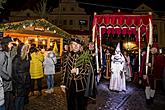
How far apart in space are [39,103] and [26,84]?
291cm

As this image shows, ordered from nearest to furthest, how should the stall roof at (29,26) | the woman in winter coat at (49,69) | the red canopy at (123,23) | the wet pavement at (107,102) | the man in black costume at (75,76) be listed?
the man in black costume at (75,76) → the wet pavement at (107,102) → the woman in winter coat at (49,69) → the red canopy at (123,23) → the stall roof at (29,26)

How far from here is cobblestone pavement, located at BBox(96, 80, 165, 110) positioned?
10469 mm

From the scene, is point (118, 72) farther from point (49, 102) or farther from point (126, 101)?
point (49, 102)

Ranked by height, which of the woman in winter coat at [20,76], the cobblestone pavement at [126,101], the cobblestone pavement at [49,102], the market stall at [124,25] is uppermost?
the market stall at [124,25]

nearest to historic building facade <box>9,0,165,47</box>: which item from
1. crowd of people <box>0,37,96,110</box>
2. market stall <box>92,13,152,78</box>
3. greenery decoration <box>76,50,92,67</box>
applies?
market stall <box>92,13,152,78</box>

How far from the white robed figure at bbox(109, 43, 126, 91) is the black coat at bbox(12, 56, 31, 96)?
695cm

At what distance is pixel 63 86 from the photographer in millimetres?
7480

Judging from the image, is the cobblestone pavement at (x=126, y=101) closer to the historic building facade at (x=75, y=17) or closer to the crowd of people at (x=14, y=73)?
the crowd of people at (x=14, y=73)

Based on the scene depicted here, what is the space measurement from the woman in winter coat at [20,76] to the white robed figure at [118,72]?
6968 mm

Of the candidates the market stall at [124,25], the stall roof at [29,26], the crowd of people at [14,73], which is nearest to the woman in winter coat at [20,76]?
the crowd of people at [14,73]

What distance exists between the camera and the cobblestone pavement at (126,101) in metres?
10.5

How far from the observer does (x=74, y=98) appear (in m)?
7.57

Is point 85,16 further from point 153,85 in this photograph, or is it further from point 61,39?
point 153,85

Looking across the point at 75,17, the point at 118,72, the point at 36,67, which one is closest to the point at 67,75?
the point at 36,67
